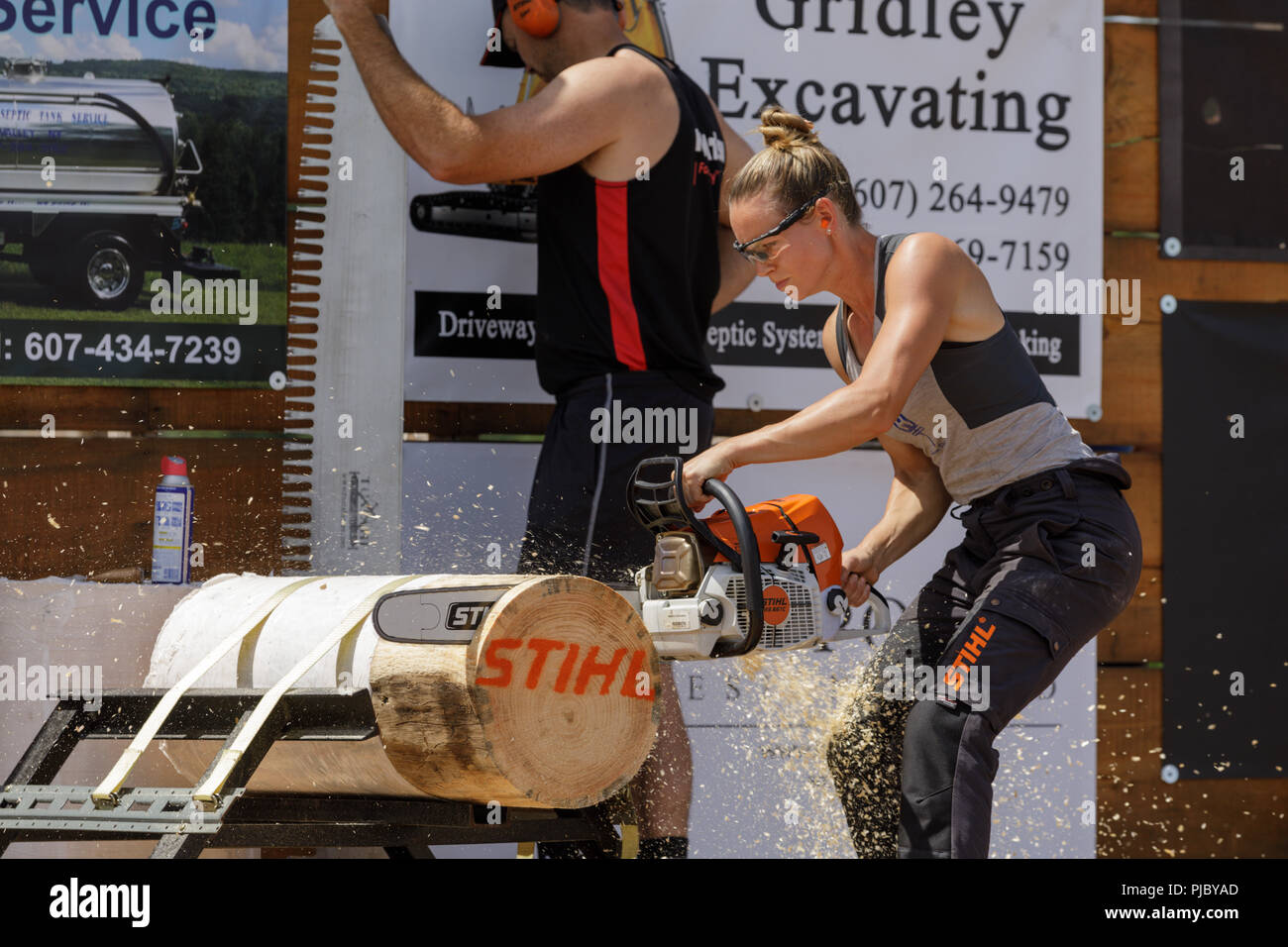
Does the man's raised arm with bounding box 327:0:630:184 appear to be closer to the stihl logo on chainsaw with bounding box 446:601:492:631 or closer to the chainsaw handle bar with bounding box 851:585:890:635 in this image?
the chainsaw handle bar with bounding box 851:585:890:635

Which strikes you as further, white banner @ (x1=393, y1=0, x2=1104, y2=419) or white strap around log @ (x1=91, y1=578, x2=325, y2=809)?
white banner @ (x1=393, y1=0, x2=1104, y2=419)

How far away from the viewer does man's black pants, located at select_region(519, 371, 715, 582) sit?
333cm

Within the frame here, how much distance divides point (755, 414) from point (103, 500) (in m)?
2.05

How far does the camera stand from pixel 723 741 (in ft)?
13.1

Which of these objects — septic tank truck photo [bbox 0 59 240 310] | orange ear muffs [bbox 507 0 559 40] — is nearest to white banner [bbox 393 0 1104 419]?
orange ear muffs [bbox 507 0 559 40]

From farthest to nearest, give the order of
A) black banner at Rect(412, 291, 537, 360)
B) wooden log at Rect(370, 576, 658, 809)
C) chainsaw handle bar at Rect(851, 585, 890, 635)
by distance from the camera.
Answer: black banner at Rect(412, 291, 537, 360) → chainsaw handle bar at Rect(851, 585, 890, 635) → wooden log at Rect(370, 576, 658, 809)

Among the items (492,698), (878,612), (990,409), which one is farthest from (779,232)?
(492,698)

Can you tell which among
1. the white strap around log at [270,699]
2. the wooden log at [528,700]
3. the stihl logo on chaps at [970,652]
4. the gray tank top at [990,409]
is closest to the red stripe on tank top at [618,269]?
the gray tank top at [990,409]

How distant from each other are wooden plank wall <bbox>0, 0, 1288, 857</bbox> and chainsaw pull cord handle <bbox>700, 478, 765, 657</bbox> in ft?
5.45

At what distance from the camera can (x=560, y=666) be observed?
7.78ft

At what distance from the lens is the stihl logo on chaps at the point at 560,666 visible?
7.50 feet

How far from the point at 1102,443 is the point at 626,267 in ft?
6.12

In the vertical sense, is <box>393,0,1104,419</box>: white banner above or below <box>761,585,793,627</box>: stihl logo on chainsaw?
above
